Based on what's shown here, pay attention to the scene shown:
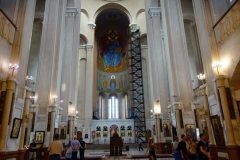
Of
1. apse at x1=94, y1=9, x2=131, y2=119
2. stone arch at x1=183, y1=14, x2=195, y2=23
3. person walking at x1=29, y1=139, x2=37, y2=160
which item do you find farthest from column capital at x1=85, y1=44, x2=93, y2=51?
person walking at x1=29, y1=139, x2=37, y2=160

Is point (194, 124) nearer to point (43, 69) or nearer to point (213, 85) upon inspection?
point (213, 85)

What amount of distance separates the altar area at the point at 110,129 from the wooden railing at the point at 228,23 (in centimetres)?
2029

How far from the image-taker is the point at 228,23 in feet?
24.4

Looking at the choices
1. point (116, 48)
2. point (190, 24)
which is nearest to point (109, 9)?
point (116, 48)

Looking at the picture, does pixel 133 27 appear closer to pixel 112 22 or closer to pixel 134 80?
pixel 112 22

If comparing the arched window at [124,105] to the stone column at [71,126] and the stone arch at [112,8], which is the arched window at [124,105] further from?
the stone column at [71,126]

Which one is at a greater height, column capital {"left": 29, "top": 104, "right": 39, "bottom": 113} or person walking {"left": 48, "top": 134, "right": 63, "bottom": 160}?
column capital {"left": 29, "top": 104, "right": 39, "bottom": 113}

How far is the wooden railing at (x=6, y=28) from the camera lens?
23.0 ft

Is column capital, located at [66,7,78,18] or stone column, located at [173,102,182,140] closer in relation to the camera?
stone column, located at [173,102,182,140]

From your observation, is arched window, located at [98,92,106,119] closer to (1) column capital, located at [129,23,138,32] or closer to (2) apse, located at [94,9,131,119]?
(2) apse, located at [94,9,131,119]

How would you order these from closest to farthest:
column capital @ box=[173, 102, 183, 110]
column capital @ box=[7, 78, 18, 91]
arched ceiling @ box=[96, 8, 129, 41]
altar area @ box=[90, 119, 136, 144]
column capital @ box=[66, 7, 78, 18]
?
column capital @ box=[7, 78, 18, 91] < column capital @ box=[173, 102, 183, 110] < column capital @ box=[66, 7, 78, 18] < altar area @ box=[90, 119, 136, 144] < arched ceiling @ box=[96, 8, 129, 41]

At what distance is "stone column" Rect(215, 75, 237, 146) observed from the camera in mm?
6629

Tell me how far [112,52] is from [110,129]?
1342 cm

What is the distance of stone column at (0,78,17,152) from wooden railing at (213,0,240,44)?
7.78m
